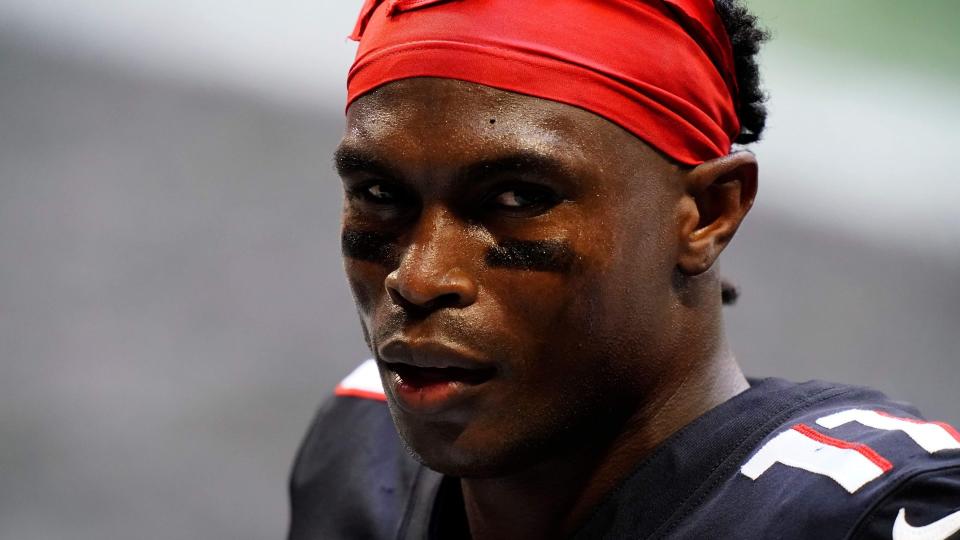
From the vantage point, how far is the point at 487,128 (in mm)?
1438

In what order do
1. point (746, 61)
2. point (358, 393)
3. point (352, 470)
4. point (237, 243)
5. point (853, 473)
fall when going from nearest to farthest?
point (853, 473) → point (746, 61) → point (352, 470) → point (358, 393) → point (237, 243)

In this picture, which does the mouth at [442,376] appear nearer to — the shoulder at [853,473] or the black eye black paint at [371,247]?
the black eye black paint at [371,247]

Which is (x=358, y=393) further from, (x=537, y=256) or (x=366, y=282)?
(x=537, y=256)

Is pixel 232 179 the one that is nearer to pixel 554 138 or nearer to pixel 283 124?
pixel 283 124

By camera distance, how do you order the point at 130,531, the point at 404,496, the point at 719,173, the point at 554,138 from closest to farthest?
the point at 554,138 < the point at 719,173 < the point at 404,496 < the point at 130,531

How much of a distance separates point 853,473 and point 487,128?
0.55 m

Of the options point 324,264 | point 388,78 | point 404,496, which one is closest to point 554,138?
point 388,78

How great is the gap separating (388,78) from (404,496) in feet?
2.25

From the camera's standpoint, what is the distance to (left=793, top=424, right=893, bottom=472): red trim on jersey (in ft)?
4.56

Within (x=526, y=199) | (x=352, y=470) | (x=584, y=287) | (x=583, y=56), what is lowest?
(x=352, y=470)

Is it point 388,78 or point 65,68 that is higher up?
point 65,68

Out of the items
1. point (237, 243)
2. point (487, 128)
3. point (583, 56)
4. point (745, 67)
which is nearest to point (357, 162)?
point (487, 128)

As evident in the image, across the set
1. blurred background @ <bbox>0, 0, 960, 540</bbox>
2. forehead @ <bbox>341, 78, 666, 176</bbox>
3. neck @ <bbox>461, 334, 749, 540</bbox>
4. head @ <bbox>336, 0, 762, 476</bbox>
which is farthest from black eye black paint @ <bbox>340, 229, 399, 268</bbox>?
blurred background @ <bbox>0, 0, 960, 540</bbox>

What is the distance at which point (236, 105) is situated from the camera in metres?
3.06
